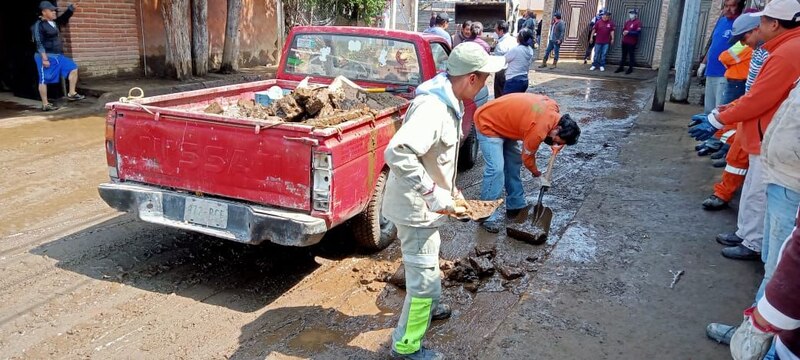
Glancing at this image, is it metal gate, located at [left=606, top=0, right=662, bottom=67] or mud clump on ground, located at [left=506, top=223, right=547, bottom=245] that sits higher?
metal gate, located at [left=606, top=0, right=662, bottom=67]

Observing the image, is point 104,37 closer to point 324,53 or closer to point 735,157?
point 324,53

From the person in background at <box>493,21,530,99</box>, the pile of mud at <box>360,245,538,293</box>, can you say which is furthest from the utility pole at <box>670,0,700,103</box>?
the pile of mud at <box>360,245,538,293</box>

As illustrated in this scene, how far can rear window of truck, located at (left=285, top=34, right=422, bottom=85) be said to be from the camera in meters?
5.54

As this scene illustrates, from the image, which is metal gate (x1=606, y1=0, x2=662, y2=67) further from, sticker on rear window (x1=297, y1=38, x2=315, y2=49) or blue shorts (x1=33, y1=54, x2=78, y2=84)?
blue shorts (x1=33, y1=54, x2=78, y2=84)

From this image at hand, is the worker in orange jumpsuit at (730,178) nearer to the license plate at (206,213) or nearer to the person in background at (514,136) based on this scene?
the person in background at (514,136)

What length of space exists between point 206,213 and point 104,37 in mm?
8886

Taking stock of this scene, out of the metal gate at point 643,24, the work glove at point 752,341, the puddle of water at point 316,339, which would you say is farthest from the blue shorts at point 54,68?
the metal gate at point 643,24

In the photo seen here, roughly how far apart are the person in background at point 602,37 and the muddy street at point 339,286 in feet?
39.6

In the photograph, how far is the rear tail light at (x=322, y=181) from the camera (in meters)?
3.55

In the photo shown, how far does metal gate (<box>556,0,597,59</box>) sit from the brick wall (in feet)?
45.1

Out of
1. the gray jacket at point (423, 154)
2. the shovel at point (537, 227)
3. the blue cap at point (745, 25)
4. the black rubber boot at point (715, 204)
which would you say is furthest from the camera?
the black rubber boot at point (715, 204)

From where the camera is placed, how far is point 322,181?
3598 mm

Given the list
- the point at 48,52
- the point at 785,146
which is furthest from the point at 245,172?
the point at 48,52

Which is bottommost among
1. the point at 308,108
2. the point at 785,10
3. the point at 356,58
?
the point at 308,108
